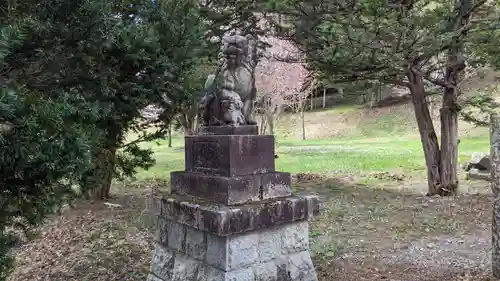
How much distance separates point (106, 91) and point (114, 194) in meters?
5.16

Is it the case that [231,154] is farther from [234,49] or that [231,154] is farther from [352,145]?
[352,145]

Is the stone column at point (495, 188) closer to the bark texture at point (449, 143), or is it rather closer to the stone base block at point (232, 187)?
the stone base block at point (232, 187)

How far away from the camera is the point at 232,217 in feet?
10.3

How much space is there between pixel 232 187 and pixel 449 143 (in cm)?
614

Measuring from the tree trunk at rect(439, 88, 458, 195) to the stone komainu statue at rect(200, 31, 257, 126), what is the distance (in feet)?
18.3

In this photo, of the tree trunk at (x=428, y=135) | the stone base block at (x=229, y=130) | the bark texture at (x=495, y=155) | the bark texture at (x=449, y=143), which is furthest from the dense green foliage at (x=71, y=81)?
the bark texture at (x=449, y=143)

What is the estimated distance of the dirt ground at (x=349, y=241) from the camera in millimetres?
4531

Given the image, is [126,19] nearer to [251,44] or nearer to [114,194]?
[251,44]

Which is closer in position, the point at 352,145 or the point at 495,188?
the point at 495,188

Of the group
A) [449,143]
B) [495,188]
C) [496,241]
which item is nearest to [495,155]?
[495,188]

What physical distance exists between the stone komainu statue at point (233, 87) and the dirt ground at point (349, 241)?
2.10 m

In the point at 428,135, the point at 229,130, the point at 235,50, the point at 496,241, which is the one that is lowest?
the point at 496,241

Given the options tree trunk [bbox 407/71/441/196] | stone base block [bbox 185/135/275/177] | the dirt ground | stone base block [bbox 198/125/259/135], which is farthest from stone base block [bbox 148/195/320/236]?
tree trunk [bbox 407/71/441/196]

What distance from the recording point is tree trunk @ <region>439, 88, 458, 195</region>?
7.79 metres
